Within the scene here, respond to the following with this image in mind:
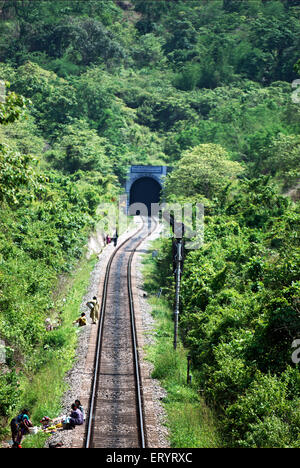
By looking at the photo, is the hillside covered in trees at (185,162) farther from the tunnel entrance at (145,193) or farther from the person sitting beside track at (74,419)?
the tunnel entrance at (145,193)

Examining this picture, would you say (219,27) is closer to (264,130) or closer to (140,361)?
(264,130)

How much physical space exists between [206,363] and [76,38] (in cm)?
9074

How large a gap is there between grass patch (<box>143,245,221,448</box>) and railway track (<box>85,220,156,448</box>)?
0.88 m

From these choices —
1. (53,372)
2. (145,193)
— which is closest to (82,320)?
(53,372)

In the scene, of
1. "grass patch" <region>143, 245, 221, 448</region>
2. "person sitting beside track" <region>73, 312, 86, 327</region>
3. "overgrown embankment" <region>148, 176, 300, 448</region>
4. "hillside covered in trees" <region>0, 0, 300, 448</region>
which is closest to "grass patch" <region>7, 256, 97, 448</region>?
"hillside covered in trees" <region>0, 0, 300, 448</region>

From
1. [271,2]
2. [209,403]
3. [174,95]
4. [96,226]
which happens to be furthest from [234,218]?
[271,2]

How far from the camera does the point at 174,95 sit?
89.0 metres

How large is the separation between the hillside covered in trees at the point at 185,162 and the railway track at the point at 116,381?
237 centimetres

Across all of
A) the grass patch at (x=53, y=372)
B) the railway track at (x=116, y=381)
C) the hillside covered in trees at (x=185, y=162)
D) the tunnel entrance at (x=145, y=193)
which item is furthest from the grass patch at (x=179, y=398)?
the tunnel entrance at (x=145, y=193)

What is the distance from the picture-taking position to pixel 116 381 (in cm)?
1831

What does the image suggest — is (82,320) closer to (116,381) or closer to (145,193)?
(116,381)

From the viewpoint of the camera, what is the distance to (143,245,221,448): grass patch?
1410 centimetres

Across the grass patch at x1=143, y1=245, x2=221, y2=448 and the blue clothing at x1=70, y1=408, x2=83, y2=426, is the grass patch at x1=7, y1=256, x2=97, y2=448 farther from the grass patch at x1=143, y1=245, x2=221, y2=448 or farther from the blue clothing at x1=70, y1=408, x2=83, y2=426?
the grass patch at x1=143, y1=245, x2=221, y2=448

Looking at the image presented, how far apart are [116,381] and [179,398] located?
2.65m
